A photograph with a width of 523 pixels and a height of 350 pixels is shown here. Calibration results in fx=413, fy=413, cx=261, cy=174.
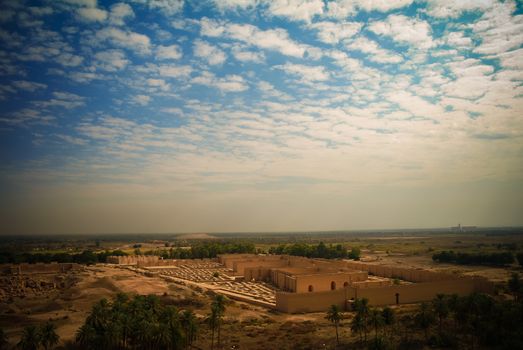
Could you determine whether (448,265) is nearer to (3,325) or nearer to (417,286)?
(417,286)

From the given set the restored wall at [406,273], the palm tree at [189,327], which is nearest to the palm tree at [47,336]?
the palm tree at [189,327]

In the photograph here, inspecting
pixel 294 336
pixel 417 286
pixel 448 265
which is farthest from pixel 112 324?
pixel 448 265

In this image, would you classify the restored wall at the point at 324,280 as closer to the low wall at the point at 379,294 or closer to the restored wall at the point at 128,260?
the low wall at the point at 379,294

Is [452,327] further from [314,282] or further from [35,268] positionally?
[35,268]

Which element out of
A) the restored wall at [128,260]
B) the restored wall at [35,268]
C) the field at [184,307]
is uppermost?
the restored wall at [35,268]

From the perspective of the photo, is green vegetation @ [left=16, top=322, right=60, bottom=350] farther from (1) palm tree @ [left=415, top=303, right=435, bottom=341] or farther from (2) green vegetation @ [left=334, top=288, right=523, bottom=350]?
(1) palm tree @ [left=415, top=303, right=435, bottom=341]

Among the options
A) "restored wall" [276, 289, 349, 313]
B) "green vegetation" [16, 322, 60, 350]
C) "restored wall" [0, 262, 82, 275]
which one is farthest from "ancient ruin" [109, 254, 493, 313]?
"green vegetation" [16, 322, 60, 350]
